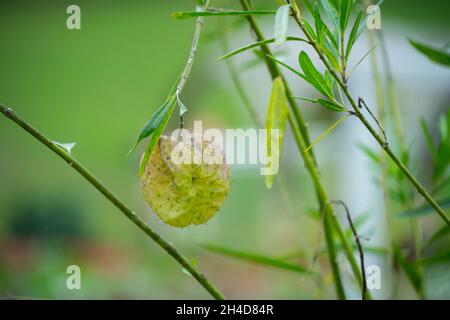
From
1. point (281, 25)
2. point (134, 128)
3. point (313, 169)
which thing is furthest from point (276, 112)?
point (134, 128)

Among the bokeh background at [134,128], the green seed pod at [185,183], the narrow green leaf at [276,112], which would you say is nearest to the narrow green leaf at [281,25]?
the narrow green leaf at [276,112]

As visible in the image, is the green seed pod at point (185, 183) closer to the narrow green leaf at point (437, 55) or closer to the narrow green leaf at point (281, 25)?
the narrow green leaf at point (281, 25)

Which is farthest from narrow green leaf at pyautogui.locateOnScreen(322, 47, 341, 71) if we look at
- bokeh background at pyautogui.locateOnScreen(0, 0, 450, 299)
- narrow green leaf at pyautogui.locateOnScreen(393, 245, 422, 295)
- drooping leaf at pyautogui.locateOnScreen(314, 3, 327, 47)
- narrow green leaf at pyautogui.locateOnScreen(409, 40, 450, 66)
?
bokeh background at pyautogui.locateOnScreen(0, 0, 450, 299)

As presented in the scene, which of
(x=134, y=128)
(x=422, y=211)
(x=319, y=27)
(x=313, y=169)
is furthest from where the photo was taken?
(x=134, y=128)

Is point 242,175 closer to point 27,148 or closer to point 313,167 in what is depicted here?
point 27,148

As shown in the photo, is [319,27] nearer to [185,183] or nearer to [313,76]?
[313,76]

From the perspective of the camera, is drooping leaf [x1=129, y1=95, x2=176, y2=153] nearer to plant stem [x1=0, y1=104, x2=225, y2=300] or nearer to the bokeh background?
plant stem [x1=0, y1=104, x2=225, y2=300]

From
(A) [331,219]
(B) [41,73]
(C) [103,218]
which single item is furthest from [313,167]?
(B) [41,73]
